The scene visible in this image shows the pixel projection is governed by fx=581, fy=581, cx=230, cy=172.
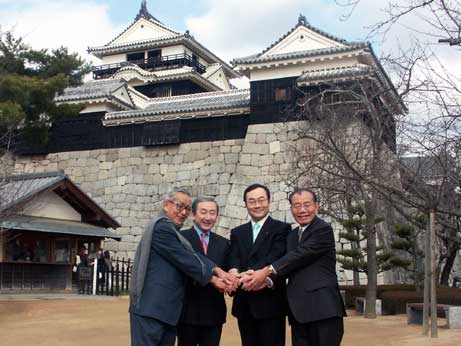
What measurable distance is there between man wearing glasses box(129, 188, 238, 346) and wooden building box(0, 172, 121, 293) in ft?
31.7

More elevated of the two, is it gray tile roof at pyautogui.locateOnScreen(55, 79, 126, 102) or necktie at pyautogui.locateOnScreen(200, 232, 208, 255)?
gray tile roof at pyautogui.locateOnScreen(55, 79, 126, 102)

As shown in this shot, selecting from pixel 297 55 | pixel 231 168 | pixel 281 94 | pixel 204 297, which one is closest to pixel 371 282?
pixel 204 297

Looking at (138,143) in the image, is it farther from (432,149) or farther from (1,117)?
(432,149)

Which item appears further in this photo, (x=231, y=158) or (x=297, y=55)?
(x=231, y=158)

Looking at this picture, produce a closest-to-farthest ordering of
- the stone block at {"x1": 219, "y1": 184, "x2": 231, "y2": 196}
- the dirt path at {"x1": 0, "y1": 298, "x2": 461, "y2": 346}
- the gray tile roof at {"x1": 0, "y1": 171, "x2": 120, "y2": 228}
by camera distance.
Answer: the dirt path at {"x1": 0, "y1": 298, "x2": 461, "y2": 346} → the gray tile roof at {"x1": 0, "y1": 171, "x2": 120, "y2": 228} → the stone block at {"x1": 219, "y1": 184, "x2": 231, "y2": 196}

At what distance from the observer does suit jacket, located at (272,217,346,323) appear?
3.99m

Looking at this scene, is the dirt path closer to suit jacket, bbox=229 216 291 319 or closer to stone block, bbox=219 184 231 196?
suit jacket, bbox=229 216 291 319

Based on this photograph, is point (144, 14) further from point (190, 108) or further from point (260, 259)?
point (260, 259)

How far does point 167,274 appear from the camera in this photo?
159 inches

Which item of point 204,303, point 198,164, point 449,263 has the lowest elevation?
point 449,263

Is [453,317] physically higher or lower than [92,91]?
lower

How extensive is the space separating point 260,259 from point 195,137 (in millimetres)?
18523

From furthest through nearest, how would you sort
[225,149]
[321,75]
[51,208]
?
1. [225,149]
2. [321,75]
3. [51,208]

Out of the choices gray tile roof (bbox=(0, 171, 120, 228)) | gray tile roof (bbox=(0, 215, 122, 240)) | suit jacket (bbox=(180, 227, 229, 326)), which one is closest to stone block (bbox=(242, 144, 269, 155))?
gray tile roof (bbox=(0, 171, 120, 228))
